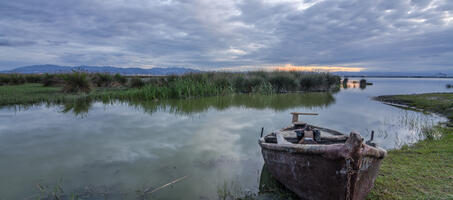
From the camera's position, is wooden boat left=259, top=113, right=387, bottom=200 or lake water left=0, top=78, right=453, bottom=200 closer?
wooden boat left=259, top=113, right=387, bottom=200

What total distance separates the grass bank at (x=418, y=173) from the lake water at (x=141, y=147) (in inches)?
28.4

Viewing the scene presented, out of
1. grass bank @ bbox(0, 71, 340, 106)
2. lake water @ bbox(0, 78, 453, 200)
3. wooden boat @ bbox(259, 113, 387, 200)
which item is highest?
grass bank @ bbox(0, 71, 340, 106)

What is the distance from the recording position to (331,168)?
8.39 feet

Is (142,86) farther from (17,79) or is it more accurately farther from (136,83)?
(17,79)

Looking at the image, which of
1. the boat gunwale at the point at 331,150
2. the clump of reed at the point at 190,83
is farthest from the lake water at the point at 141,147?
the clump of reed at the point at 190,83

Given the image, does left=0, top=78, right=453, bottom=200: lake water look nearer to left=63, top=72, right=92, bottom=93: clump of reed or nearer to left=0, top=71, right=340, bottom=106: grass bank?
left=0, top=71, right=340, bottom=106: grass bank

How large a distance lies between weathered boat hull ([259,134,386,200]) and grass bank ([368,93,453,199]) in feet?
2.17

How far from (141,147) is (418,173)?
519 cm

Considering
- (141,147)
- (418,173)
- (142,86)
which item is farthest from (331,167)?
(142,86)

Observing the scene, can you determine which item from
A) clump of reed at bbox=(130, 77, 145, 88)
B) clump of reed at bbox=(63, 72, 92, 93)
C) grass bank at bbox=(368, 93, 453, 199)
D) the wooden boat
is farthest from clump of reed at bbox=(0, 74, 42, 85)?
grass bank at bbox=(368, 93, 453, 199)

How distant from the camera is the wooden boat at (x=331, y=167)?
7.99 ft

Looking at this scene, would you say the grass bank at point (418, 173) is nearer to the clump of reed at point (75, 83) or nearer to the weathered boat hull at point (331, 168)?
the weathered boat hull at point (331, 168)

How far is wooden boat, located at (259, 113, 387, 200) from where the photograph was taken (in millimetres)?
2436

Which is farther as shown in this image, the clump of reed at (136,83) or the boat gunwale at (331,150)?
the clump of reed at (136,83)
